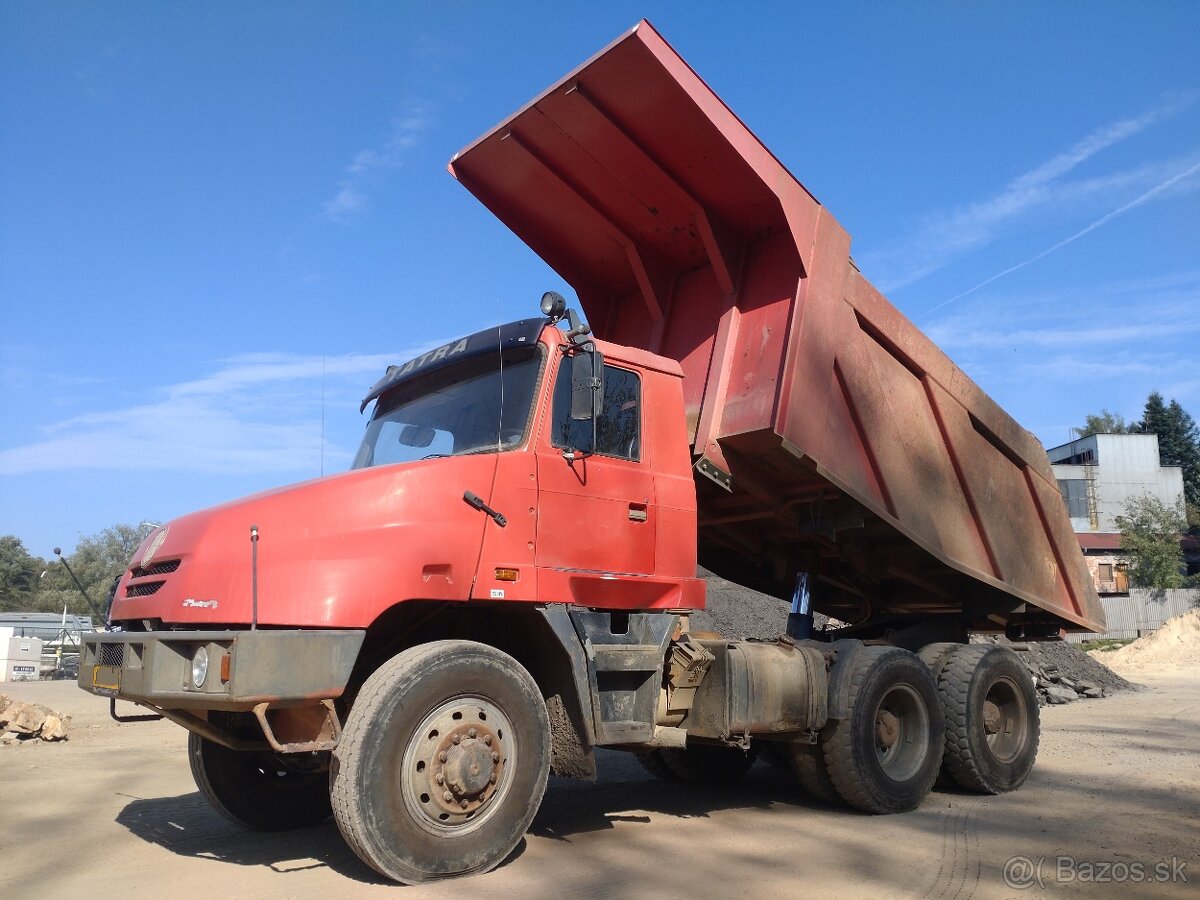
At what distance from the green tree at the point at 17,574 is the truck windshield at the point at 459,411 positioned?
6698cm

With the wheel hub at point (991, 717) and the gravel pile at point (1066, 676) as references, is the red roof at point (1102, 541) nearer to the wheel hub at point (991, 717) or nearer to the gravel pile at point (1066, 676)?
the gravel pile at point (1066, 676)

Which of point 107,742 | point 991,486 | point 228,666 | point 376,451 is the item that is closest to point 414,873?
point 228,666

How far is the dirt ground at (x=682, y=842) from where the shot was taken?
4.70 meters

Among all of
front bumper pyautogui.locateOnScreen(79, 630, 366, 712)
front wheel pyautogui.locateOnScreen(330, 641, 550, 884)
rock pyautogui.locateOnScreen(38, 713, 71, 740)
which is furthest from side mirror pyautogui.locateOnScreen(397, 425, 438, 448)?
rock pyautogui.locateOnScreen(38, 713, 71, 740)

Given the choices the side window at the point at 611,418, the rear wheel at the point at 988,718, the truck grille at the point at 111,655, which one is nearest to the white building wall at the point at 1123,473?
the rear wheel at the point at 988,718

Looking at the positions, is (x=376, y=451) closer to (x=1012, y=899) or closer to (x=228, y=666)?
(x=228, y=666)

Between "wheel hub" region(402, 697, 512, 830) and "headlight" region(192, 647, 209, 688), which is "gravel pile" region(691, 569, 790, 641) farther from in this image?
"headlight" region(192, 647, 209, 688)

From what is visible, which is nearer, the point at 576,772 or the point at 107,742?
the point at 576,772

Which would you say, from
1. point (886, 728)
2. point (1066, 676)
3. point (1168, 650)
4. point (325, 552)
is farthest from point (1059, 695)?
point (325, 552)

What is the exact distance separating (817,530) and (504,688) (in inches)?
128

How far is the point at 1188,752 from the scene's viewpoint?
960 cm

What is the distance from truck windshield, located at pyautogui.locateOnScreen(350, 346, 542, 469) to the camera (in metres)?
5.49

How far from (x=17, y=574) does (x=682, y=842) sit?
7537 centimetres

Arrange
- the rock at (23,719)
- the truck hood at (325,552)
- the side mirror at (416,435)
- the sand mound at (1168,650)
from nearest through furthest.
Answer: the truck hood at (325,552) → the side mirror at (416,435) → the rock at (23,719) → the sand mound at (1168,650)
